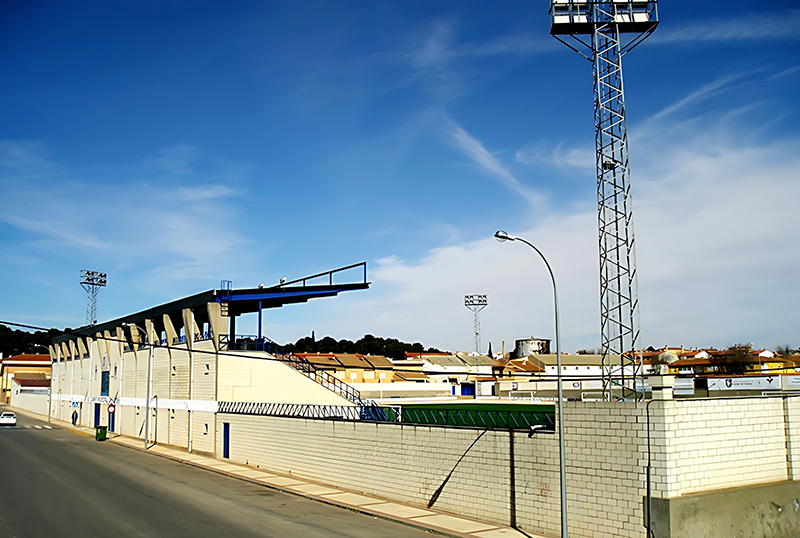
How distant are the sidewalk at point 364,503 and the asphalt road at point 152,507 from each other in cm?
57

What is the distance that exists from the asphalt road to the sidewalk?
0.57 meters

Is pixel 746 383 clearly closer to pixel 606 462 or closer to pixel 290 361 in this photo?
pixel 606 462

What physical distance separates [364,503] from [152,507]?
7.54 m

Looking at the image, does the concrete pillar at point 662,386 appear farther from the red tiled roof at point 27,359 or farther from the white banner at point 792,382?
the red tiled roof at point 27,359

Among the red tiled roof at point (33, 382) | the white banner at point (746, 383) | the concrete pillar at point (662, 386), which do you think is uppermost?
the concrete pillar at point (662, 386)

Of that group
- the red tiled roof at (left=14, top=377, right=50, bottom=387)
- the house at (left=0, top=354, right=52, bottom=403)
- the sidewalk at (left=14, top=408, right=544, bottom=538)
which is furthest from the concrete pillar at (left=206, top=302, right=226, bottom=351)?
the house at (left=0, top=354, right=52, bottom=403)

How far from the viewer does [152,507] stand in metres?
22.3

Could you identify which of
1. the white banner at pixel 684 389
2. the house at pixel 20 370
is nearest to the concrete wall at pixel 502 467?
the white banner at pixel 684 389

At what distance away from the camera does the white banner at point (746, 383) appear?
102ft

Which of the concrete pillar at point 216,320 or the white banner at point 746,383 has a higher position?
the concrete pillar at point 216,320

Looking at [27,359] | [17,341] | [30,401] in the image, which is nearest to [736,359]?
[30,401]

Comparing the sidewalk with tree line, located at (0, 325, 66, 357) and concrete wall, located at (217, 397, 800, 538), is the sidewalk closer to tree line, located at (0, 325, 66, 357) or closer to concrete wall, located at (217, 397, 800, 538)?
concrete wall, located at (217, 397, 800, 538)

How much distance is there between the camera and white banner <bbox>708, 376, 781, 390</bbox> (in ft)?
102

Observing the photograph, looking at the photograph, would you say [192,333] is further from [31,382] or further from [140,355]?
[31,382]
